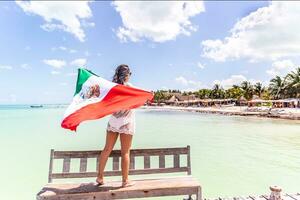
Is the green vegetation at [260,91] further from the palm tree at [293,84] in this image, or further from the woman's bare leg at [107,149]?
the woman's bare leg at [107,149]

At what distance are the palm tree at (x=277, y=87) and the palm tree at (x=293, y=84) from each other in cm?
263

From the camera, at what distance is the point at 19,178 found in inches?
372

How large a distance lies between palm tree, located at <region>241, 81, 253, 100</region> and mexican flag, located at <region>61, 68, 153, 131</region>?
85.5 m

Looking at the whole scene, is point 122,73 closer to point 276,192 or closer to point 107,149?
Answer: point 107,149

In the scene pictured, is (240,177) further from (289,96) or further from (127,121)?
(289,96)

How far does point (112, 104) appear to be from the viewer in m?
3.59

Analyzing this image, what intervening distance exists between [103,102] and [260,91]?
282 feet

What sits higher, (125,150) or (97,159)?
(125,150)

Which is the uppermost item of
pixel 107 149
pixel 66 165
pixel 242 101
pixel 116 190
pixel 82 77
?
pixel 242 101

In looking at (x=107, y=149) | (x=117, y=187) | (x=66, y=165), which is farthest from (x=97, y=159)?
(x=117, y=187)

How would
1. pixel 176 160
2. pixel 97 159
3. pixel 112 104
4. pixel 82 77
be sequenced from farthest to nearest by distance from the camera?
1. pixel 176 160
2. pixel 97 159
3. pixel 82 77
4. pixel 112 104

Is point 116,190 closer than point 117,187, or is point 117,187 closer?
point 116,190

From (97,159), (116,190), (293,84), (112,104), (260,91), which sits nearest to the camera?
(116,190)

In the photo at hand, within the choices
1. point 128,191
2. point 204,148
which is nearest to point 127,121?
point 128,191
